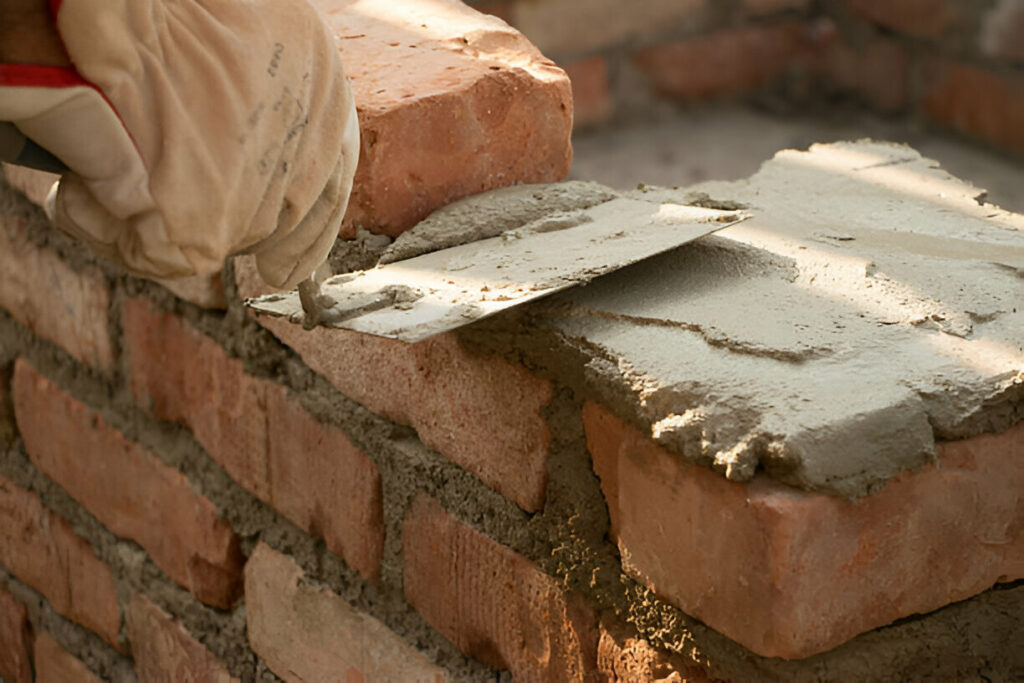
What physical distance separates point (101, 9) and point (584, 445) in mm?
462

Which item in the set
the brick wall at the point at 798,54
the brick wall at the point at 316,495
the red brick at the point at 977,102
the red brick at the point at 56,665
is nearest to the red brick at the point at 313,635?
the brick wall at the point at 316,495

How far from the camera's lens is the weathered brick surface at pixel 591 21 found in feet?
10.3

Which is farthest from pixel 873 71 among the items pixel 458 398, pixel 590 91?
pixel 458 398

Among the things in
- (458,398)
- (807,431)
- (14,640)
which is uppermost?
(807,431)

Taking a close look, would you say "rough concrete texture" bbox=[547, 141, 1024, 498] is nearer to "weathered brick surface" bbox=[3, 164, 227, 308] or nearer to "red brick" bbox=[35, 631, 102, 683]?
"weathered brick surface" bbox=[3, 164, 227, 308]

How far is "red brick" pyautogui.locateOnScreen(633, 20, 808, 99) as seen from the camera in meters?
3.37

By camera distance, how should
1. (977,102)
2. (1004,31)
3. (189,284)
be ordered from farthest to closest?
(977,102) → (1004,31) → (189,284)

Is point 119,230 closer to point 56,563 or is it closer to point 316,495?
point 316,495

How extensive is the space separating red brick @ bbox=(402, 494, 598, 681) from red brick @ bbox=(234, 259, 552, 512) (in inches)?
2.2

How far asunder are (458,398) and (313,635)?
1.21 ft

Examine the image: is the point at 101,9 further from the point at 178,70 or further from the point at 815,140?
the point at 815,140

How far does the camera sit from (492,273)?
3.15 ft

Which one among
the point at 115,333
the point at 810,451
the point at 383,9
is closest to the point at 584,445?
the point at 810,451

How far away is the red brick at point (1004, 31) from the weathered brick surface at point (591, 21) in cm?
71
